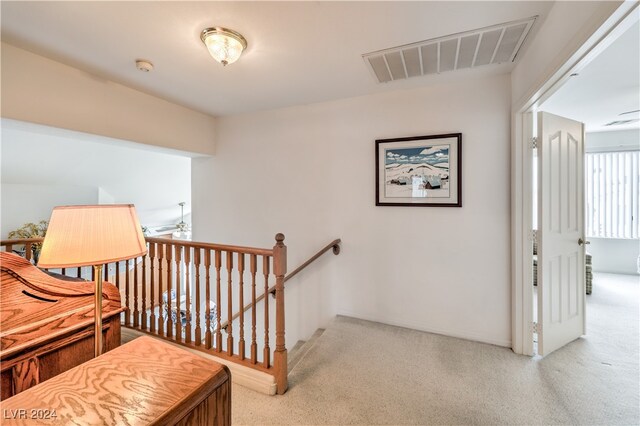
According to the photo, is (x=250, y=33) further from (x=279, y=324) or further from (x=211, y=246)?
(x=279, y=324)

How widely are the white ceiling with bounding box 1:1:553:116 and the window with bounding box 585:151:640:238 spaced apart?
4112mm

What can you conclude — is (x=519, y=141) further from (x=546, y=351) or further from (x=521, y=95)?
→ (x=546, y=351)

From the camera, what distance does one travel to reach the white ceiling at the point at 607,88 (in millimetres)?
1921

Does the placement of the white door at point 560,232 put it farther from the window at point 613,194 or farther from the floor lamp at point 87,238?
the window at point 613,194

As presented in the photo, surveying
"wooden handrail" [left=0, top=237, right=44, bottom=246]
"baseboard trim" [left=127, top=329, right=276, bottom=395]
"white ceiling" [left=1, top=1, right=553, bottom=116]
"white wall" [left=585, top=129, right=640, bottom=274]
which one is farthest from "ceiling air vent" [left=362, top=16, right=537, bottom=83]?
"white wall" [left=585, top=129, right=640, bottom=274]

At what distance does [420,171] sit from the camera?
2.53m

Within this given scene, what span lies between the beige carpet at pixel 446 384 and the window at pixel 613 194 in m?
3.01

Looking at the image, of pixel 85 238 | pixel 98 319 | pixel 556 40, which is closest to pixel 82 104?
pixel 85 238

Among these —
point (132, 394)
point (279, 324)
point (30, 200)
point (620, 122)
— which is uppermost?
point (620, 122)

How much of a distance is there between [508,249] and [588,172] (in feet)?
13.3

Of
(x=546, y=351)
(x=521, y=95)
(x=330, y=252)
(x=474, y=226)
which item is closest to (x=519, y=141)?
(x=521, y=95)

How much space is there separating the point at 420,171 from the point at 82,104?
2.97 meters

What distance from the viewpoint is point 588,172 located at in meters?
4.69

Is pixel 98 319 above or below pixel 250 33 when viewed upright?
below
